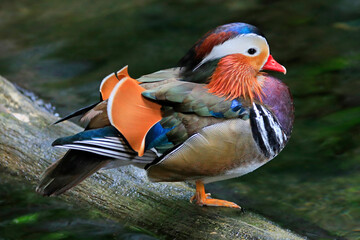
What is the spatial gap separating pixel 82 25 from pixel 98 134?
3272mm

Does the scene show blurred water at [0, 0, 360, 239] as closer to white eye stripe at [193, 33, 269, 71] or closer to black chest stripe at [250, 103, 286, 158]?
black chest stripe at [250, 103, 286, 158]

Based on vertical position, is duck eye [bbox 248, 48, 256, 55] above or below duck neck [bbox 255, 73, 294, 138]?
above

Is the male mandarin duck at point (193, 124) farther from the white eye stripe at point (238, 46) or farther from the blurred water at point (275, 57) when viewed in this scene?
the blurred water at point (275, 57)

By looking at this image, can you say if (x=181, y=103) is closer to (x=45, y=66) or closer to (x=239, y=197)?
(x=239, y=197)

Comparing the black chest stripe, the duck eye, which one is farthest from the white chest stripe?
the duck eye

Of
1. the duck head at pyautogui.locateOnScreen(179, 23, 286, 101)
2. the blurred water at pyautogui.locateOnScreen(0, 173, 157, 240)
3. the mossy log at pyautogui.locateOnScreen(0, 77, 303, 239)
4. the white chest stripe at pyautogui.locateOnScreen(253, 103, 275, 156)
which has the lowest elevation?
the blurred water at pyautogui.locateOnScreen(0, 173, 157, 240)

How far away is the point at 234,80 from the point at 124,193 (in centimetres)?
71

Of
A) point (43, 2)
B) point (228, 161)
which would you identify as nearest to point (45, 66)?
point (43, 2)

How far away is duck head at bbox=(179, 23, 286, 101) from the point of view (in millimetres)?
2318

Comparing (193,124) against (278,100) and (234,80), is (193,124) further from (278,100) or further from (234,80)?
(278,100)

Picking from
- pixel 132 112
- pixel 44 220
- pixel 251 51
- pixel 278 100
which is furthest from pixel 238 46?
pixel 44 220

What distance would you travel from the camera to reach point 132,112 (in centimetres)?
224

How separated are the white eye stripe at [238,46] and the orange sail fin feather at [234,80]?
0.03 metres

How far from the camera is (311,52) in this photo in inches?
188
